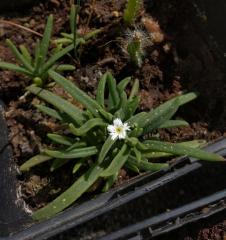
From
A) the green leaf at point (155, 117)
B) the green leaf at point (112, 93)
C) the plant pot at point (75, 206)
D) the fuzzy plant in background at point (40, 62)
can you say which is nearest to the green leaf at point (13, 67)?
the fuzzy plant in background at point (40, 62)

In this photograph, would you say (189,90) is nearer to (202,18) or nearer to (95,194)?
(202,18)

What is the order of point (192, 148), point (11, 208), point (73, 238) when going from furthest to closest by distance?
point (73, 238), point (11, 208), point (192, 148)

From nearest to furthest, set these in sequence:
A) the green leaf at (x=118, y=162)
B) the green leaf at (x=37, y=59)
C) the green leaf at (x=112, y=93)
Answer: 1. the green leaf at (x=118, y=162)
2. the green leaf at (x=112, y=93)
3. the green leaf at (x=37, y=59)

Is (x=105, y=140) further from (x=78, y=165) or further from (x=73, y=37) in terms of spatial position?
(x=73, y=37)

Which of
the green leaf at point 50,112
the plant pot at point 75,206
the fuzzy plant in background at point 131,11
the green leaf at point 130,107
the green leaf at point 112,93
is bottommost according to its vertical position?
the plant pot at point 75,206

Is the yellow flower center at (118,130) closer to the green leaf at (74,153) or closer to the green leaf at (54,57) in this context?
the green leaf at (74,153)

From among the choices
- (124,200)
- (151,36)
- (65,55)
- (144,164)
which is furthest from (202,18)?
(124,200)

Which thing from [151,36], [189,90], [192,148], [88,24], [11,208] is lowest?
[192,148]
